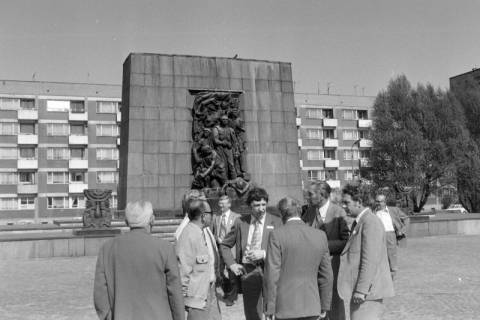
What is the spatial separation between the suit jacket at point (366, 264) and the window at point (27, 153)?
54700 millimetres

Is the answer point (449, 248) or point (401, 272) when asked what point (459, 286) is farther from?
point (449, 248)

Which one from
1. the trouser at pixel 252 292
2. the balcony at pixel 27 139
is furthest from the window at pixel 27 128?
the trouser at pixel 252 292

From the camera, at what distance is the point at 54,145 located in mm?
56812

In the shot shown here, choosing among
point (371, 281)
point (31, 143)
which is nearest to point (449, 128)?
point (31, 143)

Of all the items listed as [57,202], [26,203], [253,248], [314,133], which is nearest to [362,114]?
[314,133]

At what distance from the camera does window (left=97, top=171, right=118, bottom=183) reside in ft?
187

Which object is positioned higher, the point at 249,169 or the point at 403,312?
the point at 249,169

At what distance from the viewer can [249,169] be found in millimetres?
20656

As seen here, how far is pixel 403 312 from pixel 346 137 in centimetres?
6243

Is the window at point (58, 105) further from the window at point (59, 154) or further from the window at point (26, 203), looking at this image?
the window at point (26, 203)

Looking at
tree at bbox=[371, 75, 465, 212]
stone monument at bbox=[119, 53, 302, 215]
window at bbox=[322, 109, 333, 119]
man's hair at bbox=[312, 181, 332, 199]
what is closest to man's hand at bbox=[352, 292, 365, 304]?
man's hair at bbox=[312, 181, 332, 199]

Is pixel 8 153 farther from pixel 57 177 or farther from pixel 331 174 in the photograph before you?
pixel 331 174

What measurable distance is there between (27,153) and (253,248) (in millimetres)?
54101

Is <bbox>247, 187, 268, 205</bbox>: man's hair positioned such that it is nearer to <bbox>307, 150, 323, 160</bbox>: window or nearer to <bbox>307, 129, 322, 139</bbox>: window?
<bbox>307, 150, 323, 160</bbox>: window
